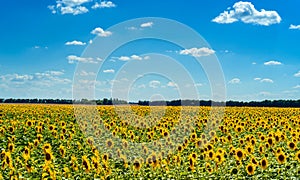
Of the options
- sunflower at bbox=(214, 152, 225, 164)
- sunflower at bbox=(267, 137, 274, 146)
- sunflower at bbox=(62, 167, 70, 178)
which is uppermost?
sunflower at bbox=(267, 137, 274, 146)

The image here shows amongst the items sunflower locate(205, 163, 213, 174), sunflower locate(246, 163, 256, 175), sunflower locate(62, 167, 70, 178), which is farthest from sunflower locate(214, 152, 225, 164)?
sunflower locate(62, 167, 70, 178)

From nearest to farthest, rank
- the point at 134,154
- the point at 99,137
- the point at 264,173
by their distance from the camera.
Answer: the point at 264,173
the point at 134,154
the point at 99,137

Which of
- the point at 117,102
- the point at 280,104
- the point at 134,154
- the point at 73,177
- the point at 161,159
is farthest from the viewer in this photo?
the point at 280,104

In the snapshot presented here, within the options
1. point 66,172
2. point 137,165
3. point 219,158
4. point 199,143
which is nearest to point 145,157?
point 137,165

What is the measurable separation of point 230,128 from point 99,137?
497cm

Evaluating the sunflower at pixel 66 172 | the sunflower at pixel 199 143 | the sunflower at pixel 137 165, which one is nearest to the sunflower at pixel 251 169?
the sunflower at pixel 137 165

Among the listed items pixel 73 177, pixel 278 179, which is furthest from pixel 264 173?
pixel 73 177

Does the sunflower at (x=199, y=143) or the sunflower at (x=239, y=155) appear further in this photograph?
the sunflower at (x=199, y=143)

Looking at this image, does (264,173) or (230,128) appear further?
(230,128)

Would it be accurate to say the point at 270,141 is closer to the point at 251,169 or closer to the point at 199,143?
the point at 199,143

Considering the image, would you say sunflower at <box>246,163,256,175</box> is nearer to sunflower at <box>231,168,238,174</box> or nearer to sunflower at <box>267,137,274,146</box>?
sunflower at <box>231,168,238,174</box>

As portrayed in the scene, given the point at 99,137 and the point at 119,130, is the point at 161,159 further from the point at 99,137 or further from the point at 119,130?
the point at 119,130

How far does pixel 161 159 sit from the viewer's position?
397 inches

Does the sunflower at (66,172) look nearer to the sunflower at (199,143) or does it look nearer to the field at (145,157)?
the field at (145,157)
